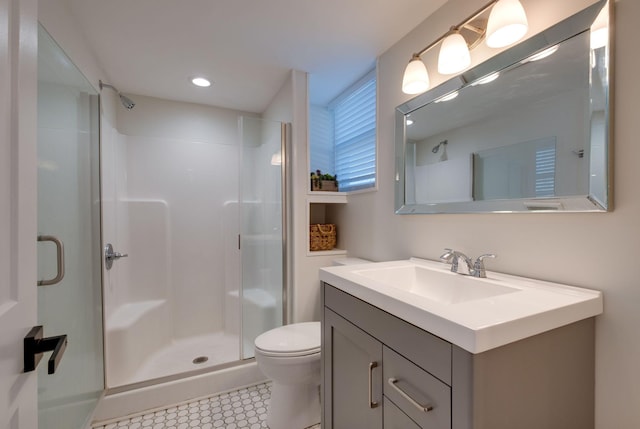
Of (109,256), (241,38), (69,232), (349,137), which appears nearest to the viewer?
(69,232)

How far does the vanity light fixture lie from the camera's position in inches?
37.9

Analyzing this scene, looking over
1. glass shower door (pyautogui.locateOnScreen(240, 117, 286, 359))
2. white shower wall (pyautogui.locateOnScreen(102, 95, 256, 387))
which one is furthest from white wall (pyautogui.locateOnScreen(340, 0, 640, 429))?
white shower wall (pyautogui.locateOnScreen(102, 95, 256, 387))

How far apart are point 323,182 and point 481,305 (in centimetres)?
158

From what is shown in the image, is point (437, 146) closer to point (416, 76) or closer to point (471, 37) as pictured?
point (416, 76)

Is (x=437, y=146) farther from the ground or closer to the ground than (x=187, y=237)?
farther from the ground

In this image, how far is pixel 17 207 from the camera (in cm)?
53

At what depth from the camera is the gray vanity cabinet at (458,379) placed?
636mm

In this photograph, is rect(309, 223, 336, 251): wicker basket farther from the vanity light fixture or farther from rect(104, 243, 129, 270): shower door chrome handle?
rect(104, 243, 129, 270): shower door chrome handle

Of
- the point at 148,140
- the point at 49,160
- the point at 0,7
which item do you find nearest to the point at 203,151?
the point at 148,140

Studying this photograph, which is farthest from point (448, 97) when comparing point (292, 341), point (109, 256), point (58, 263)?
point (109, 256)

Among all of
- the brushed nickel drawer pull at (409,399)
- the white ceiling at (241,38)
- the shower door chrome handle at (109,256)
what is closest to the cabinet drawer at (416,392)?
the brushed nickel drawer pull at (409,399)

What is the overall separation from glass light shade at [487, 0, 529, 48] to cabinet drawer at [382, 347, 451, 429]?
115 cm

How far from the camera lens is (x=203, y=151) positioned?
8.77 feet

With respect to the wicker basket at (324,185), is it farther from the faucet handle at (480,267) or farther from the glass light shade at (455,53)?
the faucet handle at (480,267)
